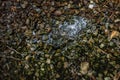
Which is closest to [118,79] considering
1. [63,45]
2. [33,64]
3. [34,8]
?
A: [63,45]

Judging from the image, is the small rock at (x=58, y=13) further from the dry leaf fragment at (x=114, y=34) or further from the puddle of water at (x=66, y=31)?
→ the dry leaf fragment at (x=114, y=34)

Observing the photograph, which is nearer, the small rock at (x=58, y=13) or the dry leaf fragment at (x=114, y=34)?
the dry leaf fragment at (x=114, y=34)

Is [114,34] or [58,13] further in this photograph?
[58,13]

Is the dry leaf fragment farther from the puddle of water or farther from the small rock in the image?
the small rock

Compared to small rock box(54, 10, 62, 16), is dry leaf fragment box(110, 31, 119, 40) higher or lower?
lower

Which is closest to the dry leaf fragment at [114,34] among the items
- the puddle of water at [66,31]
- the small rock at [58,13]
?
the puddle of water at [66,31]

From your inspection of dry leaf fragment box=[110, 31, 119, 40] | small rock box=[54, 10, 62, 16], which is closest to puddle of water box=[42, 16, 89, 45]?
small rock box=[54, 10, 62, 16]

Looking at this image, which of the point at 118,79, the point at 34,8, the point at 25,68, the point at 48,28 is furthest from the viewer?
the point at 34,8

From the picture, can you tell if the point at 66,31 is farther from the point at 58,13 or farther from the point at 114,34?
the point at 114,34

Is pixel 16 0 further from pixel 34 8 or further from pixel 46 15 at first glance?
pixel 46 15

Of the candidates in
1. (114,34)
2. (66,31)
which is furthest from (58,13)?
(114,34)

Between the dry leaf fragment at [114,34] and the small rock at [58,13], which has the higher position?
the small rock at [58,13]
